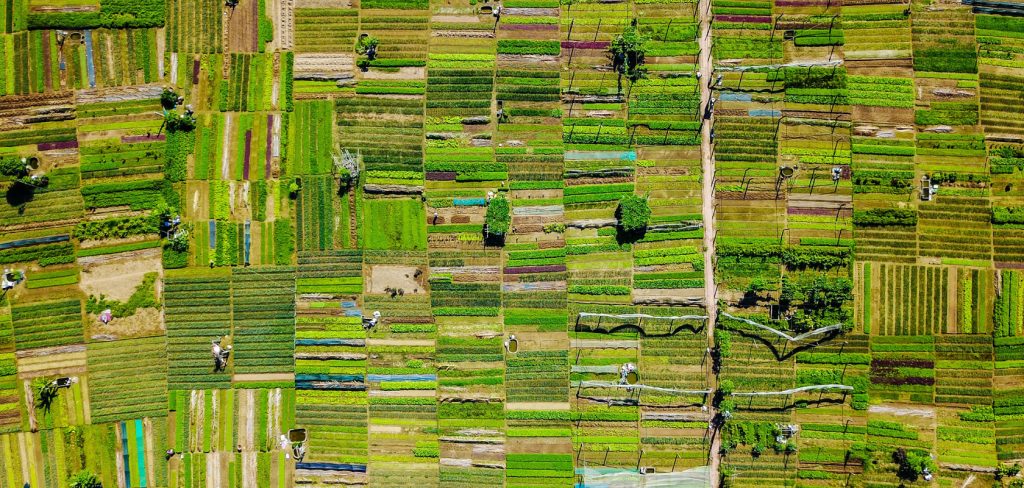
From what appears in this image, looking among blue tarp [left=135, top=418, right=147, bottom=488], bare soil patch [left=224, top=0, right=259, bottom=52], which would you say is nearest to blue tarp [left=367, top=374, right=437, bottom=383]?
blue tarp [left=135, top=418, right=147, bottom=488]

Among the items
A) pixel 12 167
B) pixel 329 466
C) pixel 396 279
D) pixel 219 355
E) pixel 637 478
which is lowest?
pixel 637 478

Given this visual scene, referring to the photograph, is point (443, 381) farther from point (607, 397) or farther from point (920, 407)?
point (920, 407)

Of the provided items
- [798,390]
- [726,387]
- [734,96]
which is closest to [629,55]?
[734,96]

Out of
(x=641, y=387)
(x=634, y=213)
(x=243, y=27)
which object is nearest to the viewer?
(x=634, y=213)

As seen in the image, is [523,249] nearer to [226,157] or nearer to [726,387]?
[726,387]

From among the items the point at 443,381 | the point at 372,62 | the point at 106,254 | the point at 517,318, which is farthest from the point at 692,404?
the point at 106,254

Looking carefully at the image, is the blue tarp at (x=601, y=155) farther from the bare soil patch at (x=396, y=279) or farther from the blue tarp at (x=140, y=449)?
the blue tarp at (x=140, y=449)
